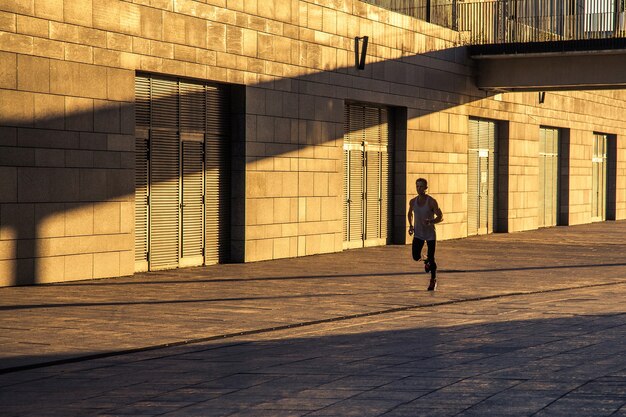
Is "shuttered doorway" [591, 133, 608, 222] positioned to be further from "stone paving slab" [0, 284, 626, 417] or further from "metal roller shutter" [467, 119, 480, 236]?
"stone paving slab" [0, 284, 626, 417]

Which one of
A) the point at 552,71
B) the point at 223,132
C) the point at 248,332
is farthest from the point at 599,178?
the point at 248,332

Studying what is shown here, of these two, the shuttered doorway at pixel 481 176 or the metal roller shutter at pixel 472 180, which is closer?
the metal roller shutter at pixel 472 180

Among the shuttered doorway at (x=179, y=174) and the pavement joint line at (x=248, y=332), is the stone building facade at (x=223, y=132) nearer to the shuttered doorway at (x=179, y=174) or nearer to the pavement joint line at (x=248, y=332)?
the shuttered doorway at (x=179, y=174)

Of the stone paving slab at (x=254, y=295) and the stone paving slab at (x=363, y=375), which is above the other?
the stone paving slab at (x=363, y=375)

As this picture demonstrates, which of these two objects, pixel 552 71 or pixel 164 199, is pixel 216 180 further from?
pixel 552 71

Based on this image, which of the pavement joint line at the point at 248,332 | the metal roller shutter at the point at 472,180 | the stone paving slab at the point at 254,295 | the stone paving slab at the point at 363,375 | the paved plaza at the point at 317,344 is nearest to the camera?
the stone paving slab at the point at 363,375

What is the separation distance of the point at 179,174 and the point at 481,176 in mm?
14949

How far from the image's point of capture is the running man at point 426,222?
56.6 feet

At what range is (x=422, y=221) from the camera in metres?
17.4

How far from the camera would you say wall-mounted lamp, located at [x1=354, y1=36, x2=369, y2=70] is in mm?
26391

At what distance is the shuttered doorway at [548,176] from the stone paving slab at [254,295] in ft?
40.4

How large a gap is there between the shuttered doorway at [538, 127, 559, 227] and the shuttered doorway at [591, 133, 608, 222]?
3.77 metres

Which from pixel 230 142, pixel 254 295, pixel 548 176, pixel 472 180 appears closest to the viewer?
pixel 254 295

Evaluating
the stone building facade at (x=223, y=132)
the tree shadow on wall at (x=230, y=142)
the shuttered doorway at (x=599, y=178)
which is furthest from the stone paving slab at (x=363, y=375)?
the shuttered doorway at (x=599, y=178)
